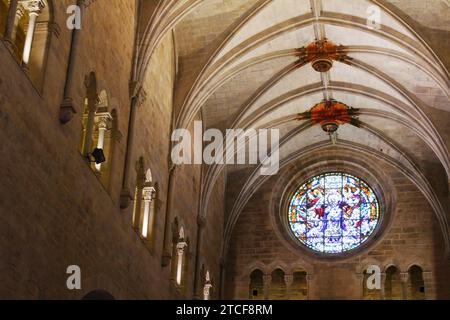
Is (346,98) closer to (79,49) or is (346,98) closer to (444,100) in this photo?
(444,100)

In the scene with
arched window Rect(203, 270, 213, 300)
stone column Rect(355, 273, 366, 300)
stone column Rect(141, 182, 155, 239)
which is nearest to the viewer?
stone column Rect(141, 182, 155, 239)

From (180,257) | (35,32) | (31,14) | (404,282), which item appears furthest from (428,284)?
(31,14)

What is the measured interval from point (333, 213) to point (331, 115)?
3.60 m

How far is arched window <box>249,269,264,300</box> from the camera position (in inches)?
1102

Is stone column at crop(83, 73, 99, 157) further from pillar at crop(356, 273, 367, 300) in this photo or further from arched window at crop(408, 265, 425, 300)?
arched window at crop(408, 265, 425, 300)

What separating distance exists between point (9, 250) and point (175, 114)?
10296 mm

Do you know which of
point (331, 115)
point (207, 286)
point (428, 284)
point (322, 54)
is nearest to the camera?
point (322, 54)

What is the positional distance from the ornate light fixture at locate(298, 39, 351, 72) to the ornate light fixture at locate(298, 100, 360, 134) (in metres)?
2.92

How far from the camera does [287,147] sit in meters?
28.6

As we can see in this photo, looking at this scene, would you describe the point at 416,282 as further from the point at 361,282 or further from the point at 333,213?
the point at 333,213

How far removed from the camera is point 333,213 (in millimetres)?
28484

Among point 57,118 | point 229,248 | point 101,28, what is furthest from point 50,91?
point 229,248

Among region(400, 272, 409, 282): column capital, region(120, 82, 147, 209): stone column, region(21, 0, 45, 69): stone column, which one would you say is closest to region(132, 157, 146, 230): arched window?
region(120, 82, 147, 209): stone column
